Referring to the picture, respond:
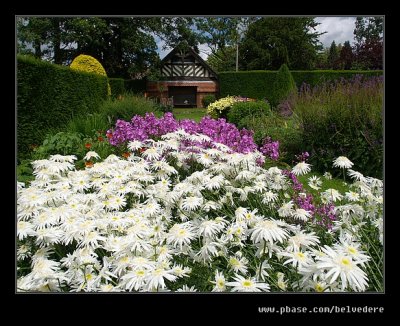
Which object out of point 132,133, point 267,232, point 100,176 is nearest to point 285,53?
point 132,133

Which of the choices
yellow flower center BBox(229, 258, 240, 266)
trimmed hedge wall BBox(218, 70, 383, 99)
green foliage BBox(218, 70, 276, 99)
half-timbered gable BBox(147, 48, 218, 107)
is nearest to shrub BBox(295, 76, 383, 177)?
yellow flower center BBox(229, 258, 240, 266)

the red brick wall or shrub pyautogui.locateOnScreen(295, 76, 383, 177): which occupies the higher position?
the red brick wall

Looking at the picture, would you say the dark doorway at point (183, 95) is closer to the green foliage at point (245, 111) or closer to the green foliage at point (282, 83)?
the green foliage at point (282, 83)

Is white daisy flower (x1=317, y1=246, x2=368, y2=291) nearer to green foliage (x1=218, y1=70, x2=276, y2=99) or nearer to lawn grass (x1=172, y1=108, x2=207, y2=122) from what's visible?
lawn grass (x1=172, y1=108, x2=207, y2=122)

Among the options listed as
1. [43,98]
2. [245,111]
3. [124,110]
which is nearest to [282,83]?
[245,111]

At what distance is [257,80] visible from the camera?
22.5 meters

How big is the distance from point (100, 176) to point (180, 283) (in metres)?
1.53

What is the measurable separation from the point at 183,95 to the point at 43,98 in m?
20.7

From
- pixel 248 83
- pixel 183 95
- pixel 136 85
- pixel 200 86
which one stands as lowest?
pixel 136 85

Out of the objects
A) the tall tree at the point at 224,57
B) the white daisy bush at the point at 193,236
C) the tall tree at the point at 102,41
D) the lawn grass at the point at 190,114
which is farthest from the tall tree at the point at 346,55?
the white daisy bush at the point at 193,236

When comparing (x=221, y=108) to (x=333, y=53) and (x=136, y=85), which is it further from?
(x=136, y=85)

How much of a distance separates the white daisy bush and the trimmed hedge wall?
18939mm

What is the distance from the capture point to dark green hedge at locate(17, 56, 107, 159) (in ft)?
18.2
